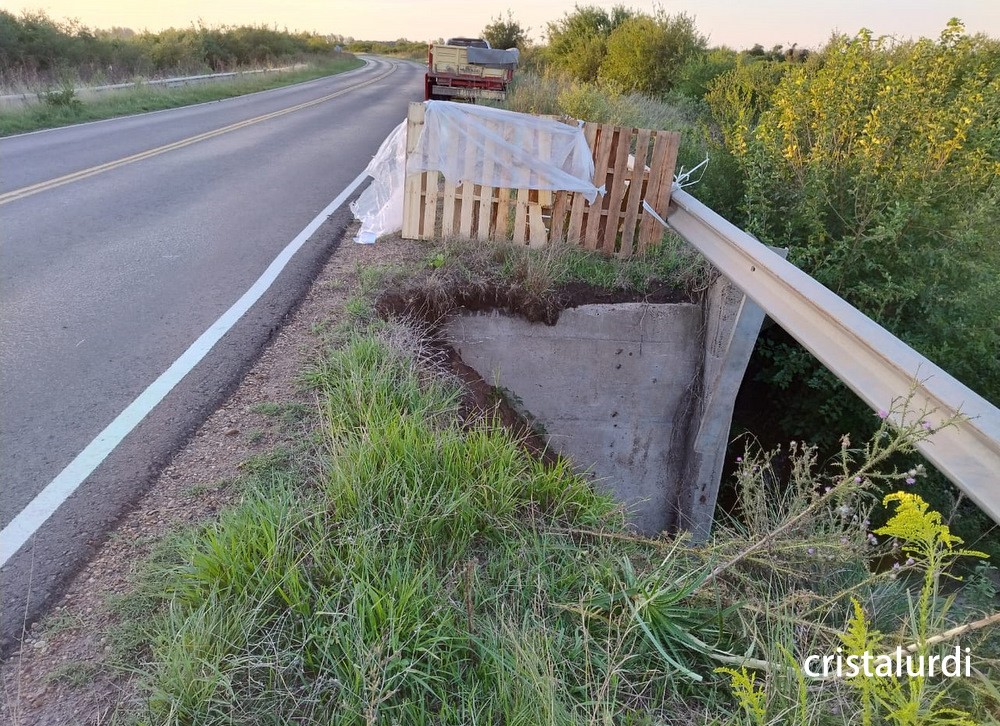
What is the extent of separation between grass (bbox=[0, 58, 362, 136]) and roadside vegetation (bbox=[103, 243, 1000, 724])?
14.1m

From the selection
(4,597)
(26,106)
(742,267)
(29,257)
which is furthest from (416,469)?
(26,106)

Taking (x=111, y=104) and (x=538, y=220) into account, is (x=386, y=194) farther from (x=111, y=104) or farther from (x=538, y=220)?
(x=111, y=104)

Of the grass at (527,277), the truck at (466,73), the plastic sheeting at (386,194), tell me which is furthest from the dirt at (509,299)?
the truck at (466,73)

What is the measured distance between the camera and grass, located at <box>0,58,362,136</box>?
13883mm

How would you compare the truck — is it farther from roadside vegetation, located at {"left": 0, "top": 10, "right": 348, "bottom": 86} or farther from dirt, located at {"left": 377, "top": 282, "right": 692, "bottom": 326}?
dirt, located at {"left": 377, "top": 282, "right": 692, "bottom": 326}

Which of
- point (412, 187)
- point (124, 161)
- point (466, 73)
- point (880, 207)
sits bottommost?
point (124, 161)

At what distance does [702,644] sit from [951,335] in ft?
13.3

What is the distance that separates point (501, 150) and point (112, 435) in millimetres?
4349

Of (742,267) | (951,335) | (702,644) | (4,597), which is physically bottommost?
(4,597)

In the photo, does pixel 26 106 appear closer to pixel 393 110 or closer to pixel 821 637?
pixel 393 110

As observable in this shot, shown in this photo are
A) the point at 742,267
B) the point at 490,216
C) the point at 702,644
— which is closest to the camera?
the point at 702,644

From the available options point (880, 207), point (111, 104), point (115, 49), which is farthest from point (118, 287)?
point (115, 49)

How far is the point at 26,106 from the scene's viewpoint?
15.0m

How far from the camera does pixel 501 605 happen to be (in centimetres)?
250
